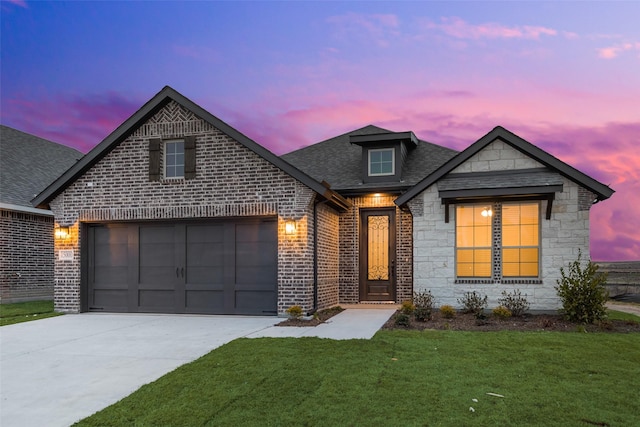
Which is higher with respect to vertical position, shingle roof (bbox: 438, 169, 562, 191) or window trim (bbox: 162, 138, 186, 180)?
window trim (bbox: 162, 138, 186, 180)

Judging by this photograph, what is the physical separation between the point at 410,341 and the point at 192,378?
154 inches

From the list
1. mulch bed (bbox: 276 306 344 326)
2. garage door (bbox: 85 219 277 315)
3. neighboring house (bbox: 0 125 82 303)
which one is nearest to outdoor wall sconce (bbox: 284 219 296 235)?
garage door (bbox: 85 219 277 315)

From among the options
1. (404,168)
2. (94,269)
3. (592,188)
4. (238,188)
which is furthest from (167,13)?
(592,188)

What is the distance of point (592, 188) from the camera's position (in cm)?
1220

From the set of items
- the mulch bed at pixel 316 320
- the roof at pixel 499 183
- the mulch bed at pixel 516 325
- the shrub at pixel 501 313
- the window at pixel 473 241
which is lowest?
the mulch bed at pixel 316 320

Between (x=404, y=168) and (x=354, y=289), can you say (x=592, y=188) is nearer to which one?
(x=404, y=168)

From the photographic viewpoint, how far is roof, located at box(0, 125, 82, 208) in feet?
60.2

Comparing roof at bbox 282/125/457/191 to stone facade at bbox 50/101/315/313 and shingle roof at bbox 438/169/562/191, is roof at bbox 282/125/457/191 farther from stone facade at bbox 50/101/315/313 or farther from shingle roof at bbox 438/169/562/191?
stone facade at bbox 50/101/315/313

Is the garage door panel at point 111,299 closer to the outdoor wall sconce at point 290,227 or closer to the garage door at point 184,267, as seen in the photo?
the garage door at point 184,267

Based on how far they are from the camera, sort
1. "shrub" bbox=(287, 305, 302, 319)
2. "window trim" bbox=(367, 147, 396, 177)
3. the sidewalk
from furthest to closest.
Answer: "window trim" bbox=(367, 147, 396, 177)
"shrub" bbox=(287, 305, 302, 319)
the sidewalk

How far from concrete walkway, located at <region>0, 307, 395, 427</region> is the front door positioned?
5.96ft

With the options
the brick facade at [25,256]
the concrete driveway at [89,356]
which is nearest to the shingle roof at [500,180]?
the concrete driveway at [89,356]

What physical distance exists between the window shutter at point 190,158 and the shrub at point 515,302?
8505 mm

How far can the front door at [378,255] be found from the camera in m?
16.0
